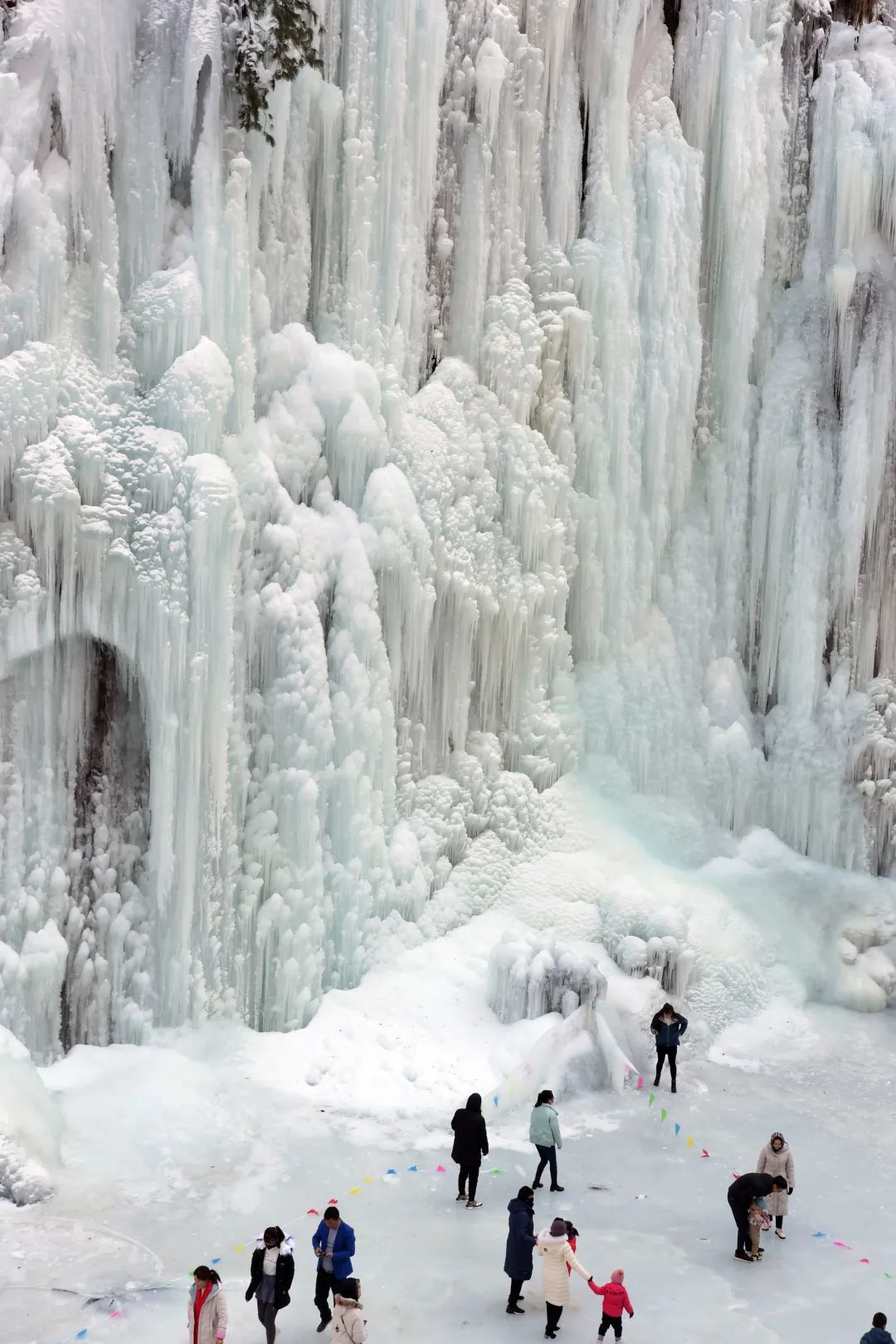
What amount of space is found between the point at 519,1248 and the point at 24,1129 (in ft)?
12.7

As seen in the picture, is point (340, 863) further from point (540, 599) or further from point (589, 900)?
point (540, 599)

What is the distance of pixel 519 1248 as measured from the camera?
902 cm

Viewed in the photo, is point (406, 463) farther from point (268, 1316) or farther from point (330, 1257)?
point (268, 1316)

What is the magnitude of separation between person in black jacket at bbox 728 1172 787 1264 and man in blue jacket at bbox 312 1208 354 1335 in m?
2.83

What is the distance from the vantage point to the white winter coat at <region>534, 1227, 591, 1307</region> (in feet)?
28.9

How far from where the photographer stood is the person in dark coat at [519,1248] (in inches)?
355

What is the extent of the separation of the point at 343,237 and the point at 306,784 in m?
5.45

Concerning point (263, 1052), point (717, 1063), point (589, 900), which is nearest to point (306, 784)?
point (263, 1052)

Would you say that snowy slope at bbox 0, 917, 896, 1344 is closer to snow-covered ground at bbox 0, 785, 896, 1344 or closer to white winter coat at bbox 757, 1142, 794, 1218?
snow-covered ground at bbox 0, 785, 896, 1344

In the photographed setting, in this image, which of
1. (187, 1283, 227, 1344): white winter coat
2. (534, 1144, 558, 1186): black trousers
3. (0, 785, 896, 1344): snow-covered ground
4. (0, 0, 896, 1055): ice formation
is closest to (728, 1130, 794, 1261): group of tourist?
(0, 785, 896, 1344): snow-covered ground

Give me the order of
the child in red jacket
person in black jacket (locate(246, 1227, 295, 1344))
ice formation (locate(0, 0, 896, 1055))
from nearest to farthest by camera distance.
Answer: person in black jacket (locate(246, 1227, 295, 1344)) < the child in red jacket < ice formation (locate(0, 0, 896, 1055))

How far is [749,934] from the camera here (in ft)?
52.3

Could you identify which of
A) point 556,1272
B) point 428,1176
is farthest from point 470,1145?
point 556,1272

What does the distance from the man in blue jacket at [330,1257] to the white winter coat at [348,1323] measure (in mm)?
493
